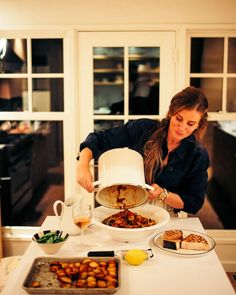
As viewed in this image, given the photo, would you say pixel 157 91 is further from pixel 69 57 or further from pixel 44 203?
pixel 44 203

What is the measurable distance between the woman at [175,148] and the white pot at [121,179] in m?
0.15

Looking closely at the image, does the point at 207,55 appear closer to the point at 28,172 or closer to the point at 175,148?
the point at 175,148

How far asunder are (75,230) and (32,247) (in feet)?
0.70

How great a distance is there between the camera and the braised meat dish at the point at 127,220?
5.79 ft

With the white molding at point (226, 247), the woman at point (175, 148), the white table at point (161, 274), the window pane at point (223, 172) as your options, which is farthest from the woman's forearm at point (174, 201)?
the window pane at point (223, 172)

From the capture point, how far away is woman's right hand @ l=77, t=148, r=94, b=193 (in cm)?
180

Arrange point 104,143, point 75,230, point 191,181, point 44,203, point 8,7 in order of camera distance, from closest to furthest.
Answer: point 75,230 → point 191,181 → point 104,143 → point 8,7 → point 44,203

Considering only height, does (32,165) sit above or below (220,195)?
above

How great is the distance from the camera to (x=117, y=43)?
3.21m

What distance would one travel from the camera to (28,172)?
494 cm

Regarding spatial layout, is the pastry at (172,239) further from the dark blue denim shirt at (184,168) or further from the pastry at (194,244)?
the dark blue denim shirt at (184,168)

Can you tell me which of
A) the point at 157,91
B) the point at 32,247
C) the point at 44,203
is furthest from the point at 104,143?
the point at 44,203

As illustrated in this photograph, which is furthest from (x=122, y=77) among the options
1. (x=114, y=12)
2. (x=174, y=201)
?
(x=174, y=201)

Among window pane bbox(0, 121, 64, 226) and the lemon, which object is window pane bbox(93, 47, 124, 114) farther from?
the lemon
